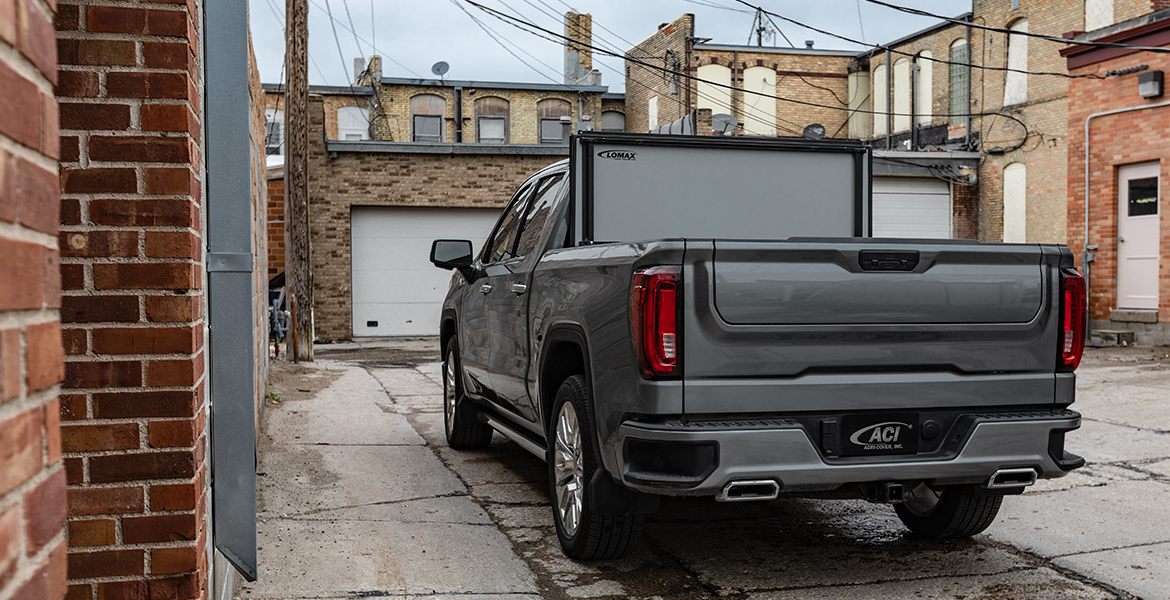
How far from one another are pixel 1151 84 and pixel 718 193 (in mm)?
12704

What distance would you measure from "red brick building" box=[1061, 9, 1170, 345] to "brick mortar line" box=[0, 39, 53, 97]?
1733 cm

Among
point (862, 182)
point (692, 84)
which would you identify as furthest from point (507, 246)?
point (692, 84)

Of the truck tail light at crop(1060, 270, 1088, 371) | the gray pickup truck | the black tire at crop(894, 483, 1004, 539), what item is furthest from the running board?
the truck tail light at crop(1060, 270, 1088, 371)

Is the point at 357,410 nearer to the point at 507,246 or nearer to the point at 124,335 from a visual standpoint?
the point at 507,246

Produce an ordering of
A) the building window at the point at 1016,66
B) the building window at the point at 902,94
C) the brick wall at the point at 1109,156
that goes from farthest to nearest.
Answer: the building window at the point at 902,94
the building window at the point at 1016,66
the brick wall at the point at 1109,156

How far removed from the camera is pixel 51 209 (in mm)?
1326

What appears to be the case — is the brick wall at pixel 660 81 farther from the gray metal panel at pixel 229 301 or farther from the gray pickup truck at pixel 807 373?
the gray metal panel at pixel 229 301

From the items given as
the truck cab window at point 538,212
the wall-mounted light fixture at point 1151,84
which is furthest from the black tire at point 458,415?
the wall-mounted light fixture at point 1151,84

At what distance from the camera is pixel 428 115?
3441 centimetres

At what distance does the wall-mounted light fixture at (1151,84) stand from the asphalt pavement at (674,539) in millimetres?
9650

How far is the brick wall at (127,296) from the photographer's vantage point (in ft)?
9.27

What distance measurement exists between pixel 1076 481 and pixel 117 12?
6.16 meters

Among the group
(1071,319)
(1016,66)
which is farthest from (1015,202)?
(1071,319)

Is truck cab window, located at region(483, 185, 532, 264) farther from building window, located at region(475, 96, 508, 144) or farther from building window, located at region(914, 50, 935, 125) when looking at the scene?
building window, located at region(475, 96, 508, 144)
